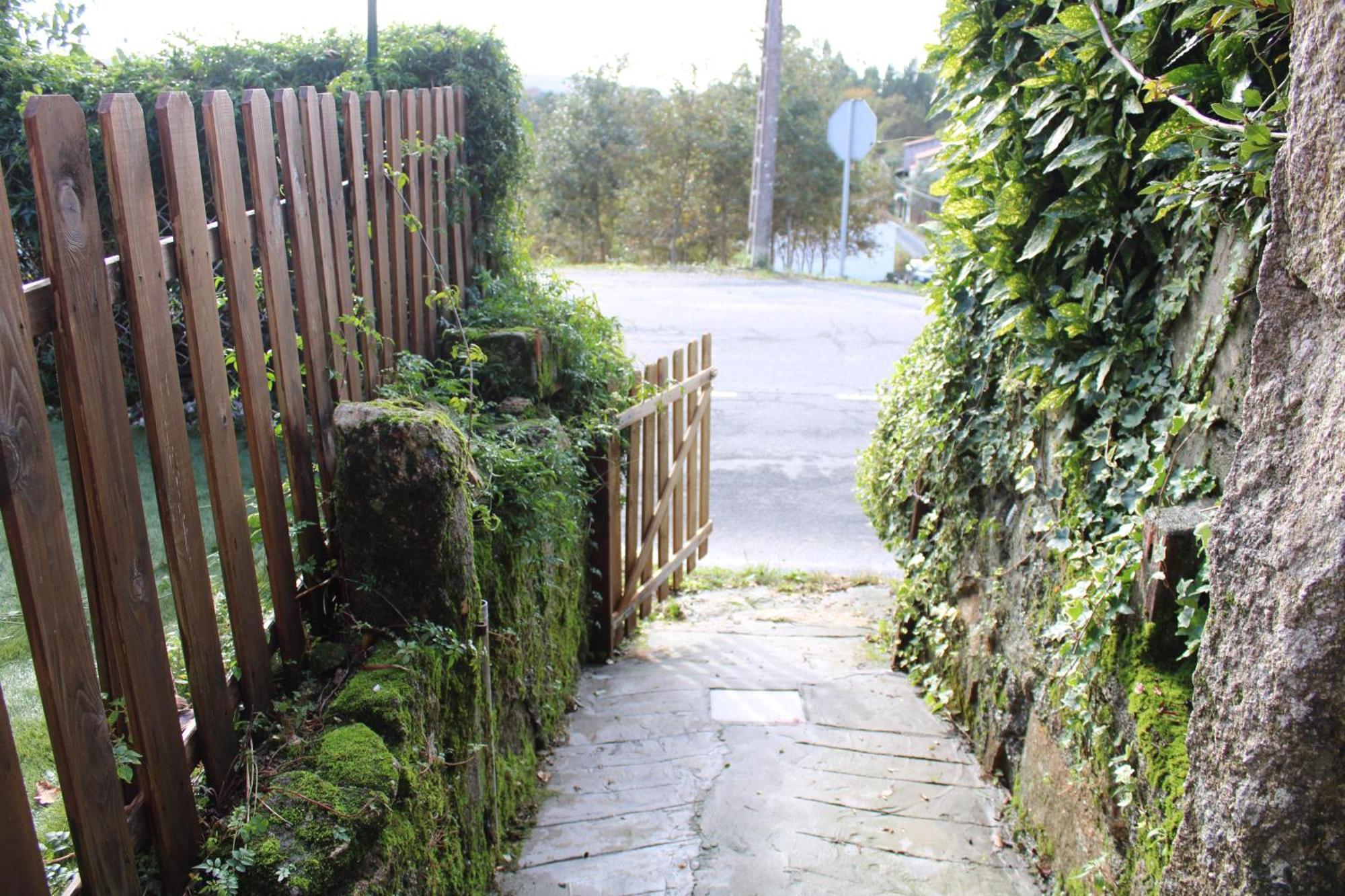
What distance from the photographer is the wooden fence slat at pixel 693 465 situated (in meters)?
6.45

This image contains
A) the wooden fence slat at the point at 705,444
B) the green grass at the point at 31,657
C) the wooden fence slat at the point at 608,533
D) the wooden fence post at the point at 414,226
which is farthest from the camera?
the wooden fence slat at the point at 705,444

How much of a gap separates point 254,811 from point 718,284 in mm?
14237

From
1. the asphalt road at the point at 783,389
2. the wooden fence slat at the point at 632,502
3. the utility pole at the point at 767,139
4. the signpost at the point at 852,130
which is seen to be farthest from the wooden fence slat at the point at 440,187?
the signpost at the point at 852,130

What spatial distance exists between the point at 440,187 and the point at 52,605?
116 inches

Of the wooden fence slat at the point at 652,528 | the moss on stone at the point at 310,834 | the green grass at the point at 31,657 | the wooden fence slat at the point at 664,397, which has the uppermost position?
the wooden fence slat at the point at 664,397

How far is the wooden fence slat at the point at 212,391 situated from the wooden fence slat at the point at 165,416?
61mm

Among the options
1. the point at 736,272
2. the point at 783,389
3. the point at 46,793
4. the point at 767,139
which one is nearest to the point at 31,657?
the point at 46,793

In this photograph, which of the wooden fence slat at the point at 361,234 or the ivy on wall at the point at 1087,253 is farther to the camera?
the wooden fence slat at the point at 361,234

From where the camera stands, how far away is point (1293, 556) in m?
1.66

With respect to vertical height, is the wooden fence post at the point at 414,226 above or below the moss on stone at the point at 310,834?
above

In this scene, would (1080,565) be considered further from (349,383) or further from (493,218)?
(493,218)

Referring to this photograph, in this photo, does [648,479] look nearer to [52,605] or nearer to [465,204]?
[465,204]

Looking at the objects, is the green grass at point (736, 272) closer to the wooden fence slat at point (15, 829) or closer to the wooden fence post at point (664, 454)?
the wooden fence post at point (664, 454)

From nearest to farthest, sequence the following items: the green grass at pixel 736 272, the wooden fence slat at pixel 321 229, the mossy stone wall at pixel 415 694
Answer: the mossy stone wall at pixel 415 694 → the wooden fence slat at pixel 321 229 → the green grass at pixel 736 272
